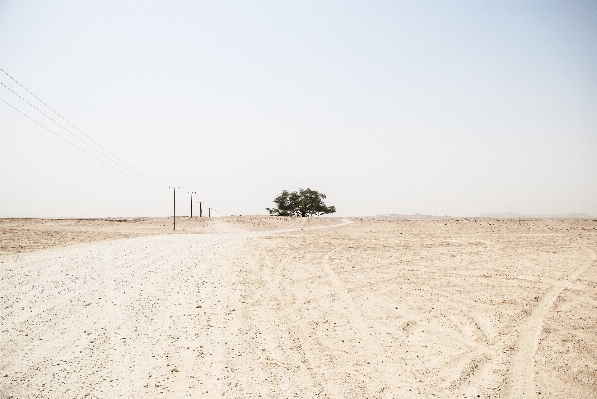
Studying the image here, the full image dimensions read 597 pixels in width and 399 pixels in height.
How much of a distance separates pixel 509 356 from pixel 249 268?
8.76m

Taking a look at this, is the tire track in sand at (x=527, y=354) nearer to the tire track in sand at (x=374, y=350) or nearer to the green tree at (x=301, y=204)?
the tire track in sand at (x=374, y=350)

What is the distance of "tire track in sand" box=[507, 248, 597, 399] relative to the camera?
14.5 feet

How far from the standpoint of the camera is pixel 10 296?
322 inches

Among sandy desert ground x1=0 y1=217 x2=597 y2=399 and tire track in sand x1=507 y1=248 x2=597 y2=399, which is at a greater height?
sandy desert ground x1=0 y1=217 x2=597 y2=399

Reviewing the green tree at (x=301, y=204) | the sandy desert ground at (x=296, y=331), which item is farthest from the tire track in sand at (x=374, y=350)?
the green tree at (x=301, y=204)

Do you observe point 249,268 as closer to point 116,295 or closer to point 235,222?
point 116,295

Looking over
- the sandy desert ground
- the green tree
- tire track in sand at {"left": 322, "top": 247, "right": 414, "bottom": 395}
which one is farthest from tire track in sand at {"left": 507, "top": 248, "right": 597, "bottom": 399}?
the green tree

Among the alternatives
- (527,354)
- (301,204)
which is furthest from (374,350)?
(301,204)

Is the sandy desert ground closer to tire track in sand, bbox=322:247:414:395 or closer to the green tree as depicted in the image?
tire track in sand, bbox=322:247:414:395

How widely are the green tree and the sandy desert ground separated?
71811 mm

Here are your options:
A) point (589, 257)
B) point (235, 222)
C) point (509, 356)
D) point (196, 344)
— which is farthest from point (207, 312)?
point (235, 222)

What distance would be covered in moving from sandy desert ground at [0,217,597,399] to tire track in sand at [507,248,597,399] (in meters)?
0.02

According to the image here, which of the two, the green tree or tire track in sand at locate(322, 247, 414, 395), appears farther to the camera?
the green tree

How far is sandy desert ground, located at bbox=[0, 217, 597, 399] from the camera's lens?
4.47 meters
